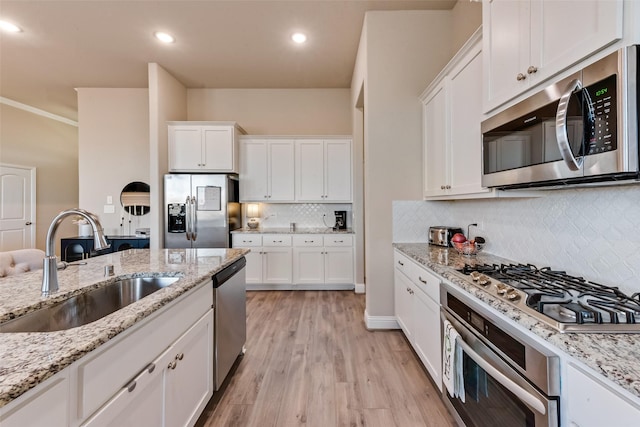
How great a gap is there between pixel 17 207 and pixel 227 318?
609cm

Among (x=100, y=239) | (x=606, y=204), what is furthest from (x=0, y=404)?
(x=606, y=204)

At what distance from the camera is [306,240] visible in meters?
4.22

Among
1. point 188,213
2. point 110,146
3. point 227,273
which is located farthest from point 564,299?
point 110,146

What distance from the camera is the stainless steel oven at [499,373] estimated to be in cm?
91

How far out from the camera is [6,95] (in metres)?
4.94

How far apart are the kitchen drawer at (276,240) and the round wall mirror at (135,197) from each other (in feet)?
6.95

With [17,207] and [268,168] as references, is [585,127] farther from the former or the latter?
[17,207]

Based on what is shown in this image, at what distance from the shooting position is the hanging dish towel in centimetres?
143

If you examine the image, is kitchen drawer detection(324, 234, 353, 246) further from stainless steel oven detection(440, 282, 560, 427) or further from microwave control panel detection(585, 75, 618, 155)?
microwave control panel detection(585, 75, 618, 155)

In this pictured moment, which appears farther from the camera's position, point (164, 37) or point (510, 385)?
point (164, 37)

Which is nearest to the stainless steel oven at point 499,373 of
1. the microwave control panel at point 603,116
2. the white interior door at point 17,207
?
the microwave control panel at point 603,116

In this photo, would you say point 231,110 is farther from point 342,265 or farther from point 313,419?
point 313,419

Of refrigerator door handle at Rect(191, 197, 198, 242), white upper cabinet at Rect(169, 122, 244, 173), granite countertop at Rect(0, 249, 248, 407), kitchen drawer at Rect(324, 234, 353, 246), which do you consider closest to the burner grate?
granite countertop at Rect(0, 249, 248, 407)

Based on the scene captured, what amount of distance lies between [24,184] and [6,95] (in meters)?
1.57
